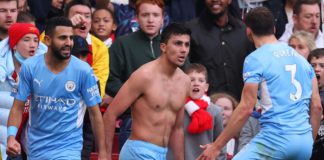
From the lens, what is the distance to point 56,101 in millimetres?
11523

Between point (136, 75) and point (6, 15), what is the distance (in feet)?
9.05

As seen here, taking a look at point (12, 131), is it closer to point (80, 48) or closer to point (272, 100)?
point (80, 48)

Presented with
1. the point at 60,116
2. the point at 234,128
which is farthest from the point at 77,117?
the point at 234,128

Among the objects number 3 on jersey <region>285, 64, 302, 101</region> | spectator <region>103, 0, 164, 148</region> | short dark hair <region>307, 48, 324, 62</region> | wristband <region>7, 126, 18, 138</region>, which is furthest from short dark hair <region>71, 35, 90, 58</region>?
short dark hair <region>307, 48, 324, 62</region>

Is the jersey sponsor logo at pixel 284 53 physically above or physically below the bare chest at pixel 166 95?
above

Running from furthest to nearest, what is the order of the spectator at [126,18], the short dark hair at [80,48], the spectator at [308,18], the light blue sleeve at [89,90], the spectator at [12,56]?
the spectator at [126,18], the spectator at [308,18], the short dark hair at [80,48], the spectator at [12,56], the light blue sleeve at [89,90]

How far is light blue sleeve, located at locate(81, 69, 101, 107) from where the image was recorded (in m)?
11.6

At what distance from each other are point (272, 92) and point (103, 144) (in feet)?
6.20

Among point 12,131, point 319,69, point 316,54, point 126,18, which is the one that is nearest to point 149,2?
point 126,18

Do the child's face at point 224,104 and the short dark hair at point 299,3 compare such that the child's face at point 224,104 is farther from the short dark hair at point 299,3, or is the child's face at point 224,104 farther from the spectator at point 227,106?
the short dark hair at point 299,3

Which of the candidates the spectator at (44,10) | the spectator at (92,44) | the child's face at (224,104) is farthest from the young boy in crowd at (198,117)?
the spectator at (44,10)

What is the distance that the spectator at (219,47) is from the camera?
47.1 ft

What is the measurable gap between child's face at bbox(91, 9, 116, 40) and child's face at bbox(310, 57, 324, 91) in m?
2.90

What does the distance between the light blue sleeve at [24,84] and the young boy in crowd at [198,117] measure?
2.30 metres
